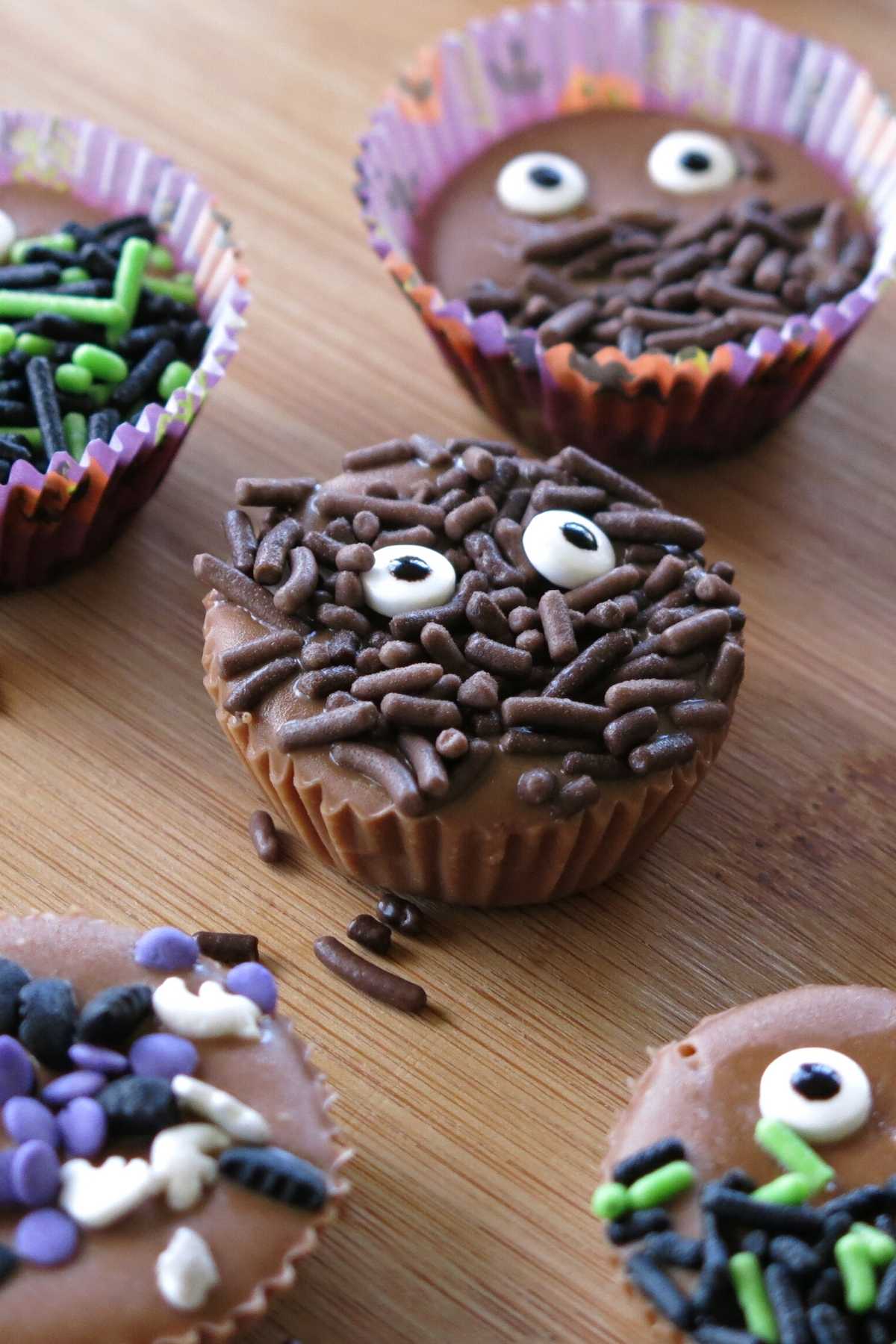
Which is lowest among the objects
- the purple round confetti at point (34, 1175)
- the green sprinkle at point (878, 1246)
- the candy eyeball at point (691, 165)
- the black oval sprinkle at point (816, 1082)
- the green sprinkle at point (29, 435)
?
the purple round confetti at point (34, 1175)

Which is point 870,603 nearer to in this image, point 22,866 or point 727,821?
point 727,821

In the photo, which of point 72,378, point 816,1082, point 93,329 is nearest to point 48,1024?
point 816,1082

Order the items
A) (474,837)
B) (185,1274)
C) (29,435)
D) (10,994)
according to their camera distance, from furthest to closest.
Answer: (29,435), (474,837), (10,994), (185,1274)

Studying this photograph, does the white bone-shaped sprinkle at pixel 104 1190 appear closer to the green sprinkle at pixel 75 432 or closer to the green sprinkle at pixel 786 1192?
the green sprinkle at pixel 786 1192

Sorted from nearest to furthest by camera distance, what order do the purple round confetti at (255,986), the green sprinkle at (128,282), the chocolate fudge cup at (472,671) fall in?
1. the purple round confetti at (255,986)
2. the chocolate fudge cup at (472,671)
3. the green sprinkle at (128,282)

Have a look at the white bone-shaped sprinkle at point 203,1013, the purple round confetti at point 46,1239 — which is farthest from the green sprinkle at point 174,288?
the purple round confetti at point 46,1239

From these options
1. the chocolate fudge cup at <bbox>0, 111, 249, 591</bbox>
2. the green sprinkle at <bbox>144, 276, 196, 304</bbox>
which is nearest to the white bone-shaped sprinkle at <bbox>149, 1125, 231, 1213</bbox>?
the chocolate fudge cup at <bbox>0, 111, 249, 591</bbox>

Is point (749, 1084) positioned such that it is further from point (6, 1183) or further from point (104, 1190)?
point (6, 1183)
